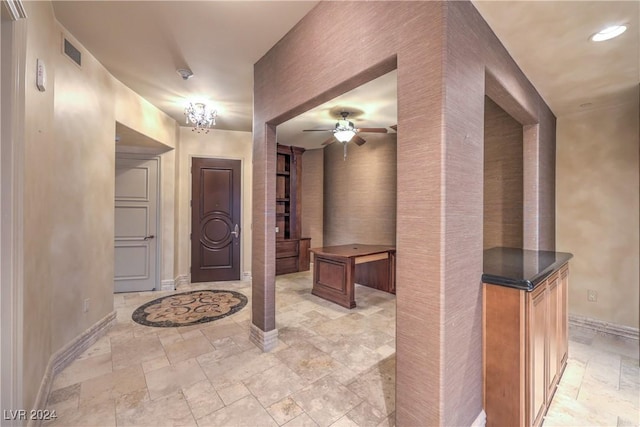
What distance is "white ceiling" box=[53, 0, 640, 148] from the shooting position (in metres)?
1.80

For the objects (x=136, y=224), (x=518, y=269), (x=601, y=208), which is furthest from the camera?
(x=136, y=224)

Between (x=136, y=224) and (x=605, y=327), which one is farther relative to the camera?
(x=136, y=224)

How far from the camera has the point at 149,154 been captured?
14.8 feet

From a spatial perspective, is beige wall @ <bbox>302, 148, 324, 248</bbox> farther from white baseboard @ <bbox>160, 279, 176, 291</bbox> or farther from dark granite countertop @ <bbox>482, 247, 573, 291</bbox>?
dark granite countertop @ <bbox>482, 247, 573, 291</bbox>

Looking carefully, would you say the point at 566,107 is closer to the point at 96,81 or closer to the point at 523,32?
the point at 523,32

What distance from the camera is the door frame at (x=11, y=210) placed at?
4.53ft

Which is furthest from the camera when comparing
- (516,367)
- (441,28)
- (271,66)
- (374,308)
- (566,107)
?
(374,308)

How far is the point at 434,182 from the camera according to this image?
1.33 metres

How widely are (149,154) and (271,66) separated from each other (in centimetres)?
306

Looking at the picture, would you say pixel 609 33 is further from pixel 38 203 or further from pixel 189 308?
pixel 189 308

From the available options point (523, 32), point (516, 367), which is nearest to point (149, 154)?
point (523, 32)

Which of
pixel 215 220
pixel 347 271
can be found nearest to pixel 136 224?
pixel 215 220

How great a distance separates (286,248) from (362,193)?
201 centimetres

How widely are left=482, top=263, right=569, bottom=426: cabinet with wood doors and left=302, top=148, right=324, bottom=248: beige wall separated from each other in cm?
487
